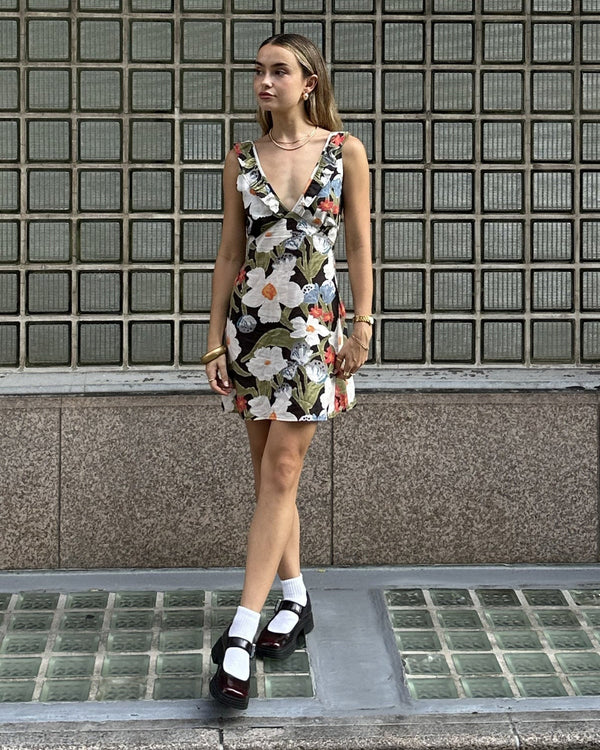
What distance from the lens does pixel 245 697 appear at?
3846 mm

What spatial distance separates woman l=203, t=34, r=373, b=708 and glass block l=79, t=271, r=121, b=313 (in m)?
1.67

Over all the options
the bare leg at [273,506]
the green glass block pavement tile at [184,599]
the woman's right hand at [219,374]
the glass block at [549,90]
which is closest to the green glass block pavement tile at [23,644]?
the green glass block pavement tile at [184,599]

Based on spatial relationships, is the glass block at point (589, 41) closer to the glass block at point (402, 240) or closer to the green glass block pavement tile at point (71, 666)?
the glass block at point (402, 240)

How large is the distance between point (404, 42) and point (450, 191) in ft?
2.66

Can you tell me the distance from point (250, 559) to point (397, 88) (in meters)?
2.84

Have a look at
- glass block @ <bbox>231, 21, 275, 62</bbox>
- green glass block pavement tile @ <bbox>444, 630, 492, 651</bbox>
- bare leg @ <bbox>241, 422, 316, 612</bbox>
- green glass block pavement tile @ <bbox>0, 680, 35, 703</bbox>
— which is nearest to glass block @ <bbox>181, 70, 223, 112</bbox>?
glass block @ <bbox>231, 21, 275, 62</bbox>

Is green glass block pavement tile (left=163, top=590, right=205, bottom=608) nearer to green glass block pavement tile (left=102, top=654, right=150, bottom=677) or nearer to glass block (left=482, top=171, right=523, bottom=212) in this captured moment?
green glass block pavement tile (left=102, top=654, right=150, bottom=677)

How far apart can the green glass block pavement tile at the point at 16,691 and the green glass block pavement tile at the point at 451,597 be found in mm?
1931

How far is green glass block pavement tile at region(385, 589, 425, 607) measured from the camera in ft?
16.9

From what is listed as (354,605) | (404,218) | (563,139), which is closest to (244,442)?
(354,605)

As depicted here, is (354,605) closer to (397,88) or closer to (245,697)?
(245,697)

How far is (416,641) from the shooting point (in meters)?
4.70

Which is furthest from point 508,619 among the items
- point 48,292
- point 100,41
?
point 100,41

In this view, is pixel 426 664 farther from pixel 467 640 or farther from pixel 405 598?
pixel 405 598
